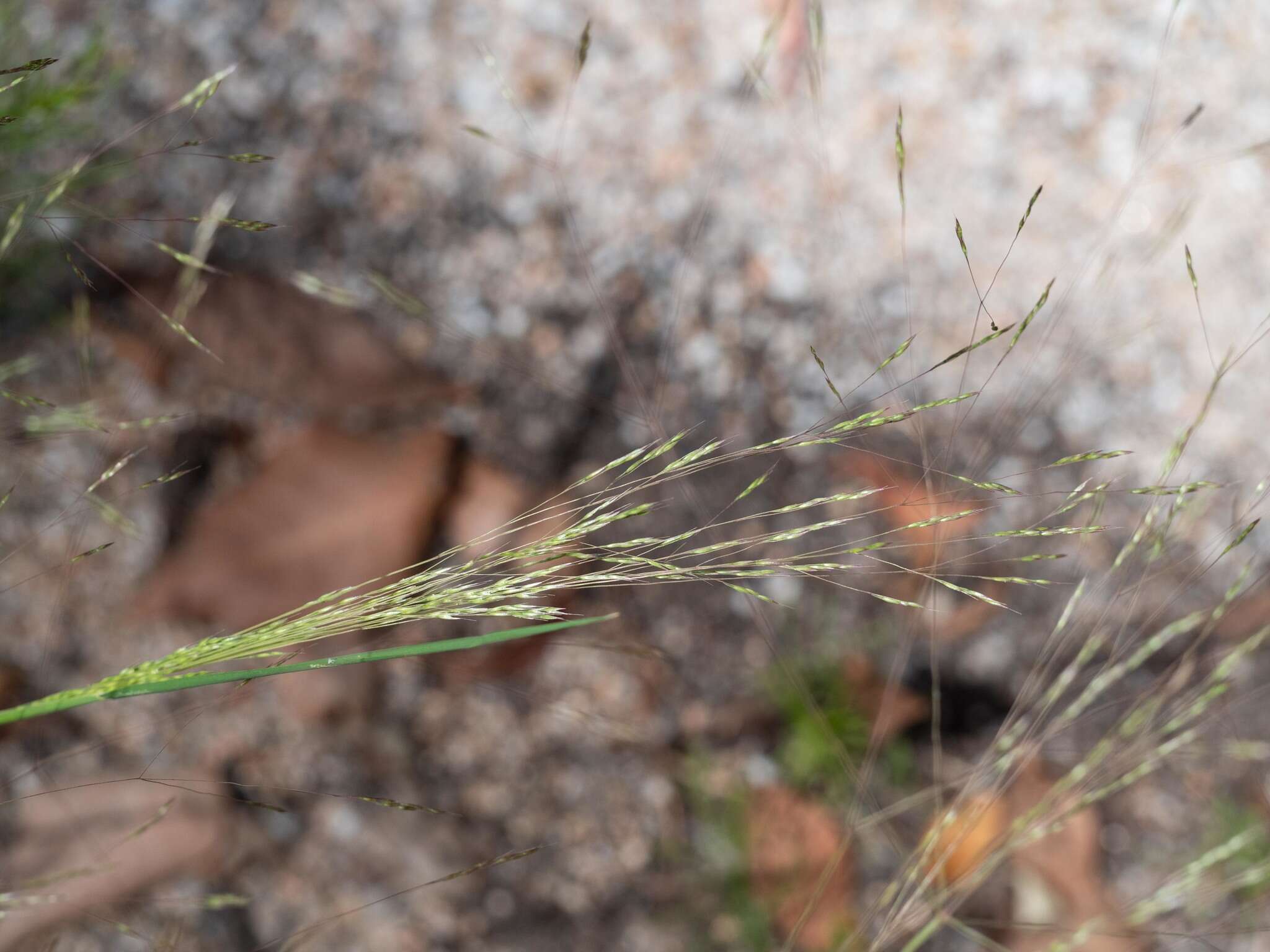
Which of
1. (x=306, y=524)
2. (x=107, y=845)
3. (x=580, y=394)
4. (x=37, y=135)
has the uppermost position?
(x=37, y=135)

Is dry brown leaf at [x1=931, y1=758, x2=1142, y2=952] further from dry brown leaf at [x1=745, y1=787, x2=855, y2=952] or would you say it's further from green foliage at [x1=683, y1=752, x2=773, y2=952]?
green foliage at [x1=683, y1=752, x2=773, y2=952]

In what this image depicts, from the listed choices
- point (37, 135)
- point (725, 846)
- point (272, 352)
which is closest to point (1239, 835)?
point (725, 846)

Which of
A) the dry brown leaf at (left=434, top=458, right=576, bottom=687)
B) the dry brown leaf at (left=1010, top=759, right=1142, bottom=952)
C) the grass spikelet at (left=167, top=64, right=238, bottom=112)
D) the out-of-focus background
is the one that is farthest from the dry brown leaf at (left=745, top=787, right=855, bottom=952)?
the grass spikelet at (left=167, top=64, right=238, bottom=112)

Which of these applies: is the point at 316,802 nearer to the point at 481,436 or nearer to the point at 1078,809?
the point at 481,436

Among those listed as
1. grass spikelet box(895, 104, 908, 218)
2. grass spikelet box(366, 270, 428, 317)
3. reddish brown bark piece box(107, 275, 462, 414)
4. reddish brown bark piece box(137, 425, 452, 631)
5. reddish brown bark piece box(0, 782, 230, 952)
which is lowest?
reddish brown bark piece box(0, 782, 230, 952)

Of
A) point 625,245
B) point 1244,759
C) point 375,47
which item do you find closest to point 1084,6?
point 625,245

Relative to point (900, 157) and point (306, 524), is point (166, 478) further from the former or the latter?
point (306, 524)

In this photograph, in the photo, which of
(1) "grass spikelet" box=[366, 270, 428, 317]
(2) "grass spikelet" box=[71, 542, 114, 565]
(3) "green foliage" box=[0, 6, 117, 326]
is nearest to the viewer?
(2) "grass spikelet" box=[71, 542, 114, 565]

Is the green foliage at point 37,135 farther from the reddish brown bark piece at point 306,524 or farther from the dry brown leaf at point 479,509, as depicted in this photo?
the dry brown leaf at point 479,509
